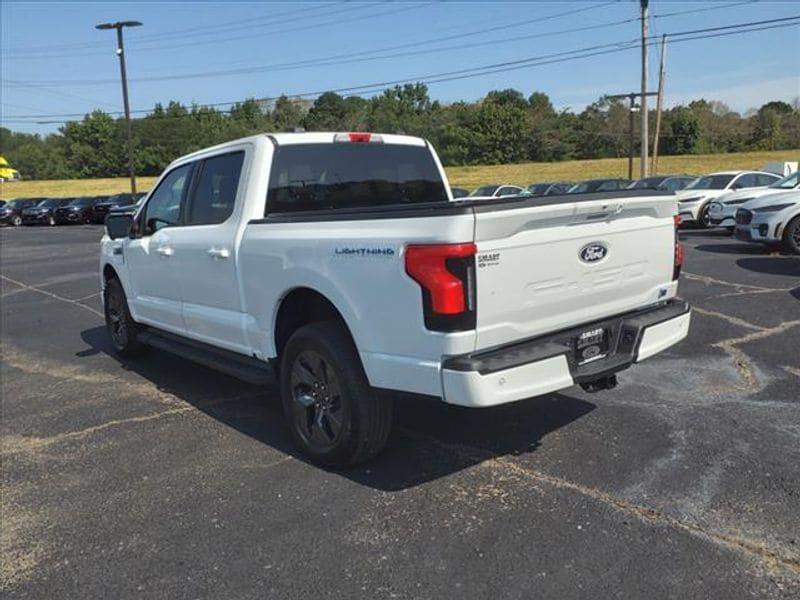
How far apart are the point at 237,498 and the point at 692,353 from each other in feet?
14.5

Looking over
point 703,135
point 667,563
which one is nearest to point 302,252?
point 667,563

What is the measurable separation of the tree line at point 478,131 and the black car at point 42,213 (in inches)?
1844

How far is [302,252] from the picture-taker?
156 inches

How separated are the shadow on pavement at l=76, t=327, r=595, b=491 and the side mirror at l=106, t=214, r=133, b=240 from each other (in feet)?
4.61

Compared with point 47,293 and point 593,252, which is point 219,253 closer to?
point 593,252

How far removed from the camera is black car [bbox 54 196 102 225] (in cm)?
4028

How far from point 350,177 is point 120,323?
333cm

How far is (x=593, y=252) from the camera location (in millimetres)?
3791

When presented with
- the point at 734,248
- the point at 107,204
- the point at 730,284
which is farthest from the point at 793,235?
the point at 107,204

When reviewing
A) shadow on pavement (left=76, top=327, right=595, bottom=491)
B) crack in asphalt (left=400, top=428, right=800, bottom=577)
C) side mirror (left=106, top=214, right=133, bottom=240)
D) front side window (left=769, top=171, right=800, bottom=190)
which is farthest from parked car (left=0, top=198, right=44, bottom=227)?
crack in asphalt (left=400, top=428, right=800, bottom=577)

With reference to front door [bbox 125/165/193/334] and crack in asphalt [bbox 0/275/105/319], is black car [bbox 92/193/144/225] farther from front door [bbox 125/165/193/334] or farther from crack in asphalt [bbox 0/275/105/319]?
front door [bbox 125/165/193/334]

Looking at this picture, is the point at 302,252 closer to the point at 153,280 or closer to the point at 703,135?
the point at 153,280

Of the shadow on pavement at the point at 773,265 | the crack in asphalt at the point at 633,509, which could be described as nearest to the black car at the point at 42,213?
the shadow on pavement at the point at 773,265

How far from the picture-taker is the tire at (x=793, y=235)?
12.4m
